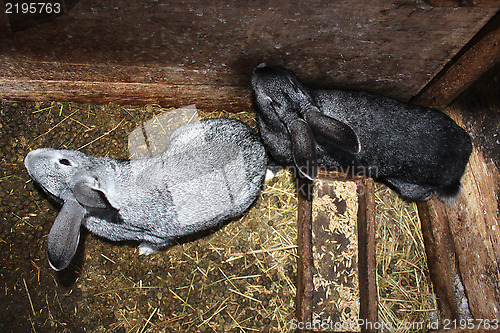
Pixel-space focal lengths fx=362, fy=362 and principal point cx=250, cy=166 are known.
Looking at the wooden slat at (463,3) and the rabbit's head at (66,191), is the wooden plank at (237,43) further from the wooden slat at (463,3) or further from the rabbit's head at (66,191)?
the rabbit's head at (66,191)

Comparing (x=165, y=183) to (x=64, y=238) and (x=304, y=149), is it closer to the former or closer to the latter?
(x=64, y=238)

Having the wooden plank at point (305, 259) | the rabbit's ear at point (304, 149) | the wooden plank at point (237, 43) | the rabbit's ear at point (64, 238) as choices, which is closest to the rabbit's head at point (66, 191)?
the rabbit's ear at point (64, 238)

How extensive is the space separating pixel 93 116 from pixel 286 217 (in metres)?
2.44

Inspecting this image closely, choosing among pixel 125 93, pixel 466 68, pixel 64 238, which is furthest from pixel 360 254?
pixel 125 93

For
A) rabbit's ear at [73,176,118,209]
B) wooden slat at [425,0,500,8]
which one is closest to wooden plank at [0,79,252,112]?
rabbit's ear at [73,176,118,209]

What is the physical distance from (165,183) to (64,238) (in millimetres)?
941

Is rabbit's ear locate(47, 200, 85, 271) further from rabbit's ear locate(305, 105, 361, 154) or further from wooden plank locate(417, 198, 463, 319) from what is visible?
wooden plank locate(417, 198, 463, 319)

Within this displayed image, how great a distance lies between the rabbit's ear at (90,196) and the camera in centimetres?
296

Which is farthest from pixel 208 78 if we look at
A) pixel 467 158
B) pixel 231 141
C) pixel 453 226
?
pixel 453 226

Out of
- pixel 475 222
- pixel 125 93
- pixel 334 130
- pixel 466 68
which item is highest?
pixel 466 68

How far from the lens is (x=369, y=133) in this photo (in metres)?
3.44

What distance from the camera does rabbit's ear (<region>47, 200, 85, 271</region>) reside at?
2791 mm

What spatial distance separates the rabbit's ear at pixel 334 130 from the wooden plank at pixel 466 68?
50.7 inches

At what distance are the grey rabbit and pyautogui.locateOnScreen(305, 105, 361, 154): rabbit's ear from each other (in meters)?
0.65
